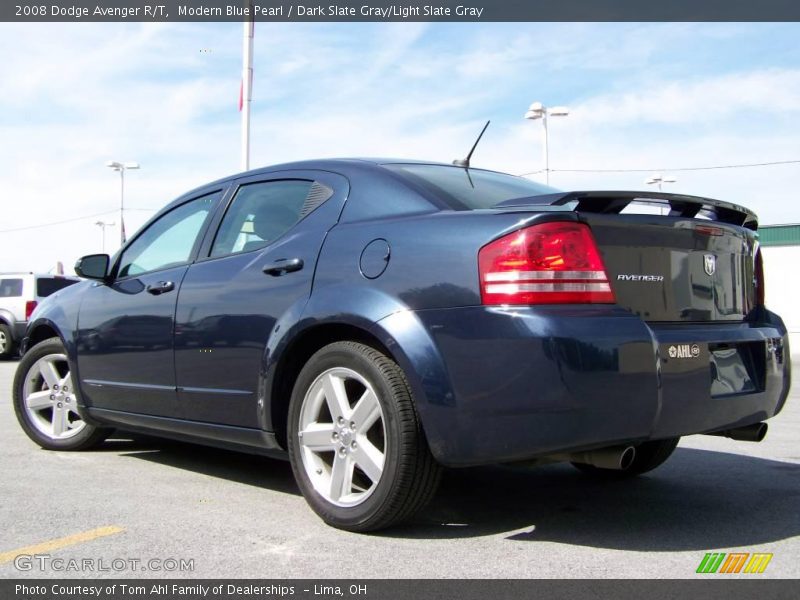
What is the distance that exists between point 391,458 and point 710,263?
148cm

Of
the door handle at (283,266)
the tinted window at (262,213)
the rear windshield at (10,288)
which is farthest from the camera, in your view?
the rear windshield at (10,288)

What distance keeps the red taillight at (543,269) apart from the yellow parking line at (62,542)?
1.73m

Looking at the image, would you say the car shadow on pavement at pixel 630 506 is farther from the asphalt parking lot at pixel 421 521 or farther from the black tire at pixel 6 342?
the black tire at pixel 6 342

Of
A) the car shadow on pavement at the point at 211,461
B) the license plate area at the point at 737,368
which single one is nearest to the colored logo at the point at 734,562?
the license plate area at the point at 737,368

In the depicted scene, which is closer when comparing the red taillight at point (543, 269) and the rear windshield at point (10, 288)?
the red taillight at point (543, 269)

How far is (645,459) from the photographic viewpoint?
4434 mm

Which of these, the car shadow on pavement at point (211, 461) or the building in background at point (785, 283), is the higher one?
the building in background at point (785, 283)

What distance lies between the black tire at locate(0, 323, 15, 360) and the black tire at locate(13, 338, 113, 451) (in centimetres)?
1200

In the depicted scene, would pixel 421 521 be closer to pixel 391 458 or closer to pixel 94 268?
pixel 391 458

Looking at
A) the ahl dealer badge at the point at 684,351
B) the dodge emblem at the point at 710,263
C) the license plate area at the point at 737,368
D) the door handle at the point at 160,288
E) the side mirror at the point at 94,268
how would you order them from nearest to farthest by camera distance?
the ahl dealer badge at the point at 684,351 < the license plate area at the point at 737,368 < the dodge emblem at the point at 710,263 < the door handle at the point at 160,288 < the side mirror at the point at 94,268

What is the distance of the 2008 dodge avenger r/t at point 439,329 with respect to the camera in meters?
3.02

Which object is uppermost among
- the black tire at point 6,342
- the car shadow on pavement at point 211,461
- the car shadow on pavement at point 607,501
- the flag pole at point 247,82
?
the flag pole at point 247,82

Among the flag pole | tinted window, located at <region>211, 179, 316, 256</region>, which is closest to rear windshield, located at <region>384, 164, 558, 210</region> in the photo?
tinted window, located at <region>211, 179, 316, 256</region>
